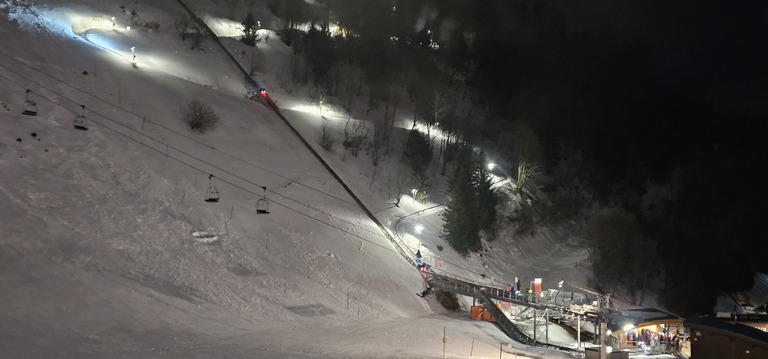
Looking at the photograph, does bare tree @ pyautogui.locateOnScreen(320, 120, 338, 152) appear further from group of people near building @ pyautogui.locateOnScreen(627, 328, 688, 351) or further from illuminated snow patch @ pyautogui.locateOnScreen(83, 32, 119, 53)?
group of people near building @ pyautogui.locateOnScreen(627, 328, 688, 351)

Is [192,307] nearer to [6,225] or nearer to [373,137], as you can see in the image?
[6,225]

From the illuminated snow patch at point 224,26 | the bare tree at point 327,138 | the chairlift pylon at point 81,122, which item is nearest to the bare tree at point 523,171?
the bare tree at point 327,138

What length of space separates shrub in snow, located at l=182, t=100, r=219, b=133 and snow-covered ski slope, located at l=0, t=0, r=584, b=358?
2.31 ft

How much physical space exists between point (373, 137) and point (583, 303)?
28.4 metres

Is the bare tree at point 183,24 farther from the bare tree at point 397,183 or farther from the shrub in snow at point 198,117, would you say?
the bare tree at point 397,183

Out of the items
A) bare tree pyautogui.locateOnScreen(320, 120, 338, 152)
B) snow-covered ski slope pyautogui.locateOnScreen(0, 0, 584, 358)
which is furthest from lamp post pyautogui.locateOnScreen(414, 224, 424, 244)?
bare tree pyautogui.locateOnScreen(320, 120, 338, 152)

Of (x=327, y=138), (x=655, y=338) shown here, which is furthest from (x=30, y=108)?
(x=655, y=338)

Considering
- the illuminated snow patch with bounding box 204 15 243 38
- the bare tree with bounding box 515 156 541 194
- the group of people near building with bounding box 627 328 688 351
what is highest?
the illuminated snow patch with bounding box 204 15 243 38

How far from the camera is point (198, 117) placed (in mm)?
38281

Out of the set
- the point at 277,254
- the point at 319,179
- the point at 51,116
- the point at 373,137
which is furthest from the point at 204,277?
the point at 373,137

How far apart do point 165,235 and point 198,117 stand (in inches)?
550

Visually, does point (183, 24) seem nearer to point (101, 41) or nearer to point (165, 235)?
point (101, 41)

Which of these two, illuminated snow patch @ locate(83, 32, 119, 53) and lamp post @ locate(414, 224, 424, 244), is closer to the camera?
lamp post @ locate(414, 224, 424, 244)

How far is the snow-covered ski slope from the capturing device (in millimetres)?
18688
